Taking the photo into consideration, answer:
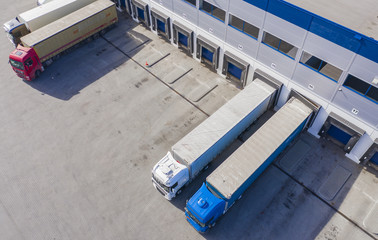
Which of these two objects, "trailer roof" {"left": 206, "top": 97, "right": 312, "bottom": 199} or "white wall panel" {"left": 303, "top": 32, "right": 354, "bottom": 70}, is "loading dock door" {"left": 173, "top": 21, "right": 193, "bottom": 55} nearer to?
"trailer roof" {"left": 206, "top": 97, "right": 312, "bottom": 199}

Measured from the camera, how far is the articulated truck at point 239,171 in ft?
65.6

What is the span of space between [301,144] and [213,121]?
8.81 metres

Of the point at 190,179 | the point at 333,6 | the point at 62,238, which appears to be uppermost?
the point at 333,6

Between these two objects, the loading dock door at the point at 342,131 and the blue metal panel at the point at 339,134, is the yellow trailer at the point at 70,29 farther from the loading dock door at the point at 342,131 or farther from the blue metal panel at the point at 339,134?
the blue metal panel at the point at 339,134

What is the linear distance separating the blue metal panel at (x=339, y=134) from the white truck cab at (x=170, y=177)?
45.2 feet

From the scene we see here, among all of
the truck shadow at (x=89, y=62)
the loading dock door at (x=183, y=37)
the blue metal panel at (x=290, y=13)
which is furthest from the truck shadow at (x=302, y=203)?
the truck shadow at (x=89, y=62)

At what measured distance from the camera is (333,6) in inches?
864

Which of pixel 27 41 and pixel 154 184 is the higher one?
pixel 27 41

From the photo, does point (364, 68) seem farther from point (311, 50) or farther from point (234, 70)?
point (234, 70)

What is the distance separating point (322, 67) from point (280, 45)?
3.96 m

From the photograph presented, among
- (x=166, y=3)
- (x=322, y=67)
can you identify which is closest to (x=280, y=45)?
(x=322, y=67)

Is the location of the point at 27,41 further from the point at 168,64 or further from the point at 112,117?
the point at 168,64

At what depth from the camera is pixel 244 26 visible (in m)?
26.3

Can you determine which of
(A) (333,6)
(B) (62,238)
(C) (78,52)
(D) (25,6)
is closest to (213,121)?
(A) (333,6)
